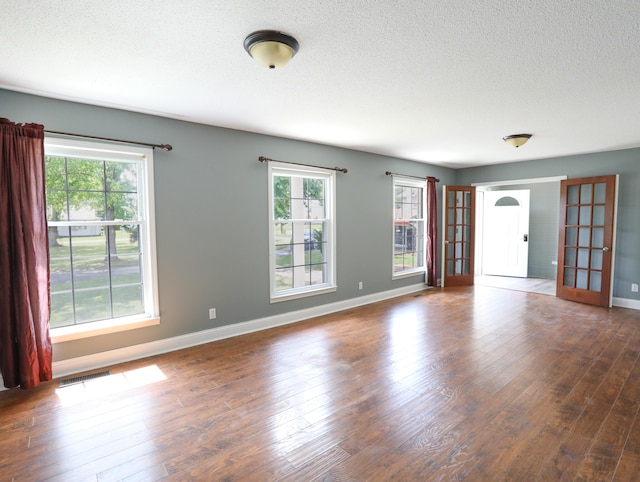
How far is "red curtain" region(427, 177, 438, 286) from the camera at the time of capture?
623cm

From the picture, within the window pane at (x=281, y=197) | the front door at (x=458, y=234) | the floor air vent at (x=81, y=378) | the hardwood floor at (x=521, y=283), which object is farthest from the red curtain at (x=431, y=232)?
the floor air vent at (x=81, y=378)

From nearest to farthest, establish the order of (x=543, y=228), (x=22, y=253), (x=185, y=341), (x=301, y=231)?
1. (x=22, y=253)
2. (x=185, y=341)
3. (x=301, y=231)
4. (x=543, y=228)

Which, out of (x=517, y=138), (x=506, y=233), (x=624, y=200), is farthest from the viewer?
(x=506, y=233)

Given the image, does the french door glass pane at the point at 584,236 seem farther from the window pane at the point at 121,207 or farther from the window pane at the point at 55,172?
the window pane at the point at 55,172

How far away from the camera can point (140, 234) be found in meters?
3.28

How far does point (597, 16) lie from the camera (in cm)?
168

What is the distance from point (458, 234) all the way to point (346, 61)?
553 cm

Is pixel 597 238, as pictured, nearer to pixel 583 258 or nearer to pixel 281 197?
pixel 583 258

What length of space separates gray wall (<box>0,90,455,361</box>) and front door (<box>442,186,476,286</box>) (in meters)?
3.06

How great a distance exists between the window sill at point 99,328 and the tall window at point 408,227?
4.00 meters

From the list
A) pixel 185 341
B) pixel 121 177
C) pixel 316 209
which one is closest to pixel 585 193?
pixel 316 209

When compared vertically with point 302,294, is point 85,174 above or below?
above

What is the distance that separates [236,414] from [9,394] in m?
1.88

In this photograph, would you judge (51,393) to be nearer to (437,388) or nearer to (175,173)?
(175,173)
